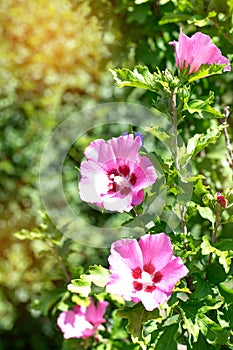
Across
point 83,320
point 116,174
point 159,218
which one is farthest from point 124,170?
point 83,320

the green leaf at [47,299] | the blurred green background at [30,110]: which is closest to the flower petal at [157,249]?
the green leaf at [47,299]

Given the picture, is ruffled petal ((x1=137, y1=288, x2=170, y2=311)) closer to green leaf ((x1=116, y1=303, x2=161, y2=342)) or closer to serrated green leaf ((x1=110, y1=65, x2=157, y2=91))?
green leaf ((x1=116, y1=303, x2=161, y2=342))

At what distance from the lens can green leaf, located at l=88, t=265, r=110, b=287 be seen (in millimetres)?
1070

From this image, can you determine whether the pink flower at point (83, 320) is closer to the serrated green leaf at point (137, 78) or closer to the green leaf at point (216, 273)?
the green leaf at point (216, 273)

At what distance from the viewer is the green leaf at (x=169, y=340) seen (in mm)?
1228

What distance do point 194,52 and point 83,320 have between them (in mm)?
831

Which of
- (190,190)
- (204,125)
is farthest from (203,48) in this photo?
(204,125)

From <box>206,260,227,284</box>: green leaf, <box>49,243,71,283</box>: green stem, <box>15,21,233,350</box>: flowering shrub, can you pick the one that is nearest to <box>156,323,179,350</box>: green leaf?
<box>15,21,233,350</box>: flowering shrub

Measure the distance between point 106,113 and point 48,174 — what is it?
380 millimetres

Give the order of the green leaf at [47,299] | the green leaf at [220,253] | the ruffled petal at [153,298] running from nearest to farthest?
the ruffled petal at [153,298] < the green leaf at [220,253] < the green leaf at [47,299]

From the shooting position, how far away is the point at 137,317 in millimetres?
1075

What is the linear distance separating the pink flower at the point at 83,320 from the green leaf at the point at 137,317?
24.9 inches

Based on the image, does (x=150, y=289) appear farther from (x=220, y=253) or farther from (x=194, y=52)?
(x=194, y=52)

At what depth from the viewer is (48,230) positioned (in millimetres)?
1888
